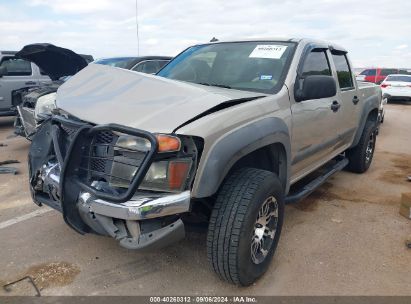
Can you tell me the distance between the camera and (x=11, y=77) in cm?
930

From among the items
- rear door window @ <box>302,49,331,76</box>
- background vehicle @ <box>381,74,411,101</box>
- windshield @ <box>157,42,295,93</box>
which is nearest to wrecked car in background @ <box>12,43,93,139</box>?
windshield @ <box>157,42,295,93</box>

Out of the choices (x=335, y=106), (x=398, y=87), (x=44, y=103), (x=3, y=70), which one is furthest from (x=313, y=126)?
(x=398, y=87)

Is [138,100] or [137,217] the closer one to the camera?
[137,217]

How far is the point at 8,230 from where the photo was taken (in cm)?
379

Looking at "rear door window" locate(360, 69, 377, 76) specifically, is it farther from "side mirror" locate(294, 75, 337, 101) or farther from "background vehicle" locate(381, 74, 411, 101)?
"side mirror" locate(294, 75, 337, 101)

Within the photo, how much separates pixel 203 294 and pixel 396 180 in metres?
3.92

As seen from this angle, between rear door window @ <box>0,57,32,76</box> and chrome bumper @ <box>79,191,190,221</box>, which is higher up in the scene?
rear door window @ <box>0,57,32,76</box>

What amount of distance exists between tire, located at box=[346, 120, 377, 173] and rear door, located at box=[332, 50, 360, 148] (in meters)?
0.45

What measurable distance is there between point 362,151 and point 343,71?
1299mm

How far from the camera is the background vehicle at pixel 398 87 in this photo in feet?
55.8

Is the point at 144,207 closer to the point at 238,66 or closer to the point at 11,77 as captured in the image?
the point at 238,66

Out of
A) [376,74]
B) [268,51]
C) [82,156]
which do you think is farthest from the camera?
[376,74]

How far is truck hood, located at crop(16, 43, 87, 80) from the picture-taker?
6.55 meters

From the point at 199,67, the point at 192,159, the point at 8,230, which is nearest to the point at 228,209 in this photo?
the point at 192,159
